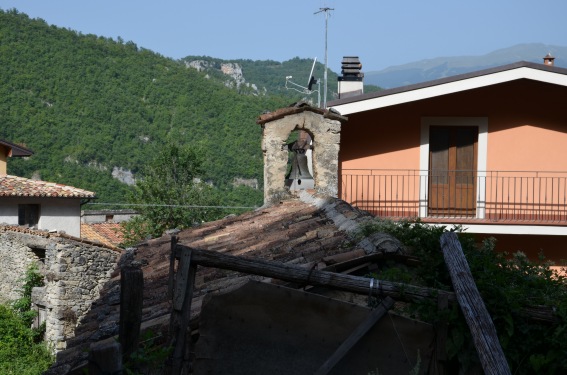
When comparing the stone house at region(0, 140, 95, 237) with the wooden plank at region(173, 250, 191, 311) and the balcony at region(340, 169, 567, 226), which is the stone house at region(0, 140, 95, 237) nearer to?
the balcony at region(340, 169, 567, 226)

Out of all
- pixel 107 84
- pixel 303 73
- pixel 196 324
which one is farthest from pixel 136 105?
pixel 196 324

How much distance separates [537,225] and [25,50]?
139 ft

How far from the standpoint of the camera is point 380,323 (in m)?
4.11

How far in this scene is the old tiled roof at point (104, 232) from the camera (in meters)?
33.6

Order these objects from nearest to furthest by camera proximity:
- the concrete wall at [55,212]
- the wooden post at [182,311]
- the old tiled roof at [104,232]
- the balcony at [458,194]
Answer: the wooden post at [182,311] < the balcony at [458,194] < the concrete wall at [55,212] < the old tiled roof at [104,232]

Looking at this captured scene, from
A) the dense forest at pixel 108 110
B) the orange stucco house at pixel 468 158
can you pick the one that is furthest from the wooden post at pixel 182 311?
the dense forest at pixel 108 110

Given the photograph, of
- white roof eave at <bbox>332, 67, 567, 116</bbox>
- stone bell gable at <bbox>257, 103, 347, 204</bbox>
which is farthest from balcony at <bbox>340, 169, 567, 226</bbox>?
stone bell gable at <bbox>257, 103, 347, 204</bbox>

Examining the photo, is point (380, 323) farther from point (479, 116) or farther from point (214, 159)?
point (214, 159)

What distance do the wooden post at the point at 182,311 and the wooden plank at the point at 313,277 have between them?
0.07 m

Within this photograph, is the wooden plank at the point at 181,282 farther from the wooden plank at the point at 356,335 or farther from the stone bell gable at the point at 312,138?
the stone bell gable at the point at 312,138

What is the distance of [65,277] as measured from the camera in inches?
784

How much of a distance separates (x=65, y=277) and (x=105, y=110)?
28.7 m

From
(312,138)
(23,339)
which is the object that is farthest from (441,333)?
(23,339)

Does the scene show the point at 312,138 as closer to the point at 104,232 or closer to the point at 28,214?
the point at 28,214
